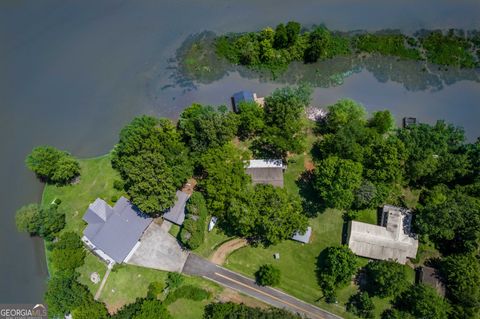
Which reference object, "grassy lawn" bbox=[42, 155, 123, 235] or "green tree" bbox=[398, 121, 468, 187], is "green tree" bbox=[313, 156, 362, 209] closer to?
"green tree" bbox=[398, 121, 468, 187]

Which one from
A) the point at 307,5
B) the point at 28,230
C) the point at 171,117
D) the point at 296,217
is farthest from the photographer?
the point at 307,5

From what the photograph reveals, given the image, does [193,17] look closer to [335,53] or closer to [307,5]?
[307,5]

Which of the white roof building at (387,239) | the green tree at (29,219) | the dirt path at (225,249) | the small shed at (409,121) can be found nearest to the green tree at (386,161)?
the white roof building at (387,239)

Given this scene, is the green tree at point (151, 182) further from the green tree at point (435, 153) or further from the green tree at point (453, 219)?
the green tree at point (453, 219)

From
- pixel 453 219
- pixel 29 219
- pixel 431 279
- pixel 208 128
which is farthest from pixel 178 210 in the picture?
pixel 453 219

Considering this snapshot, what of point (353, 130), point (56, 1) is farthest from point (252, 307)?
point (56, 1)

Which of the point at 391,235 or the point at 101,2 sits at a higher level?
the point at 101,2

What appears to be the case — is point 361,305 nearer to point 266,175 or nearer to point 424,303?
point 424,303
